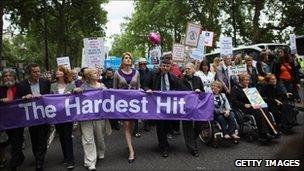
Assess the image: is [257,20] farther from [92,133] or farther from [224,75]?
[92,133]

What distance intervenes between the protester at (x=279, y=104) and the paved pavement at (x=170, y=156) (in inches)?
25.9

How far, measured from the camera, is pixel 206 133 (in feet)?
30.1

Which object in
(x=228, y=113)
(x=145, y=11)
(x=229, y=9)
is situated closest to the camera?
(x=228, y=113)

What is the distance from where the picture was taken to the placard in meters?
9.27

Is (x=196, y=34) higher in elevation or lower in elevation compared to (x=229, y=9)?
lower

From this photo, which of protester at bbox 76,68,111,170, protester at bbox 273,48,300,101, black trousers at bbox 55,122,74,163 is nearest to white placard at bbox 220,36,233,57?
protester at bbox 273,48,300,101

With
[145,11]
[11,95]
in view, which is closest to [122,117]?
[11,95]

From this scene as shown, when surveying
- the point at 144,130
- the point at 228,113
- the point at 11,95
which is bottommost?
the point at 144,130

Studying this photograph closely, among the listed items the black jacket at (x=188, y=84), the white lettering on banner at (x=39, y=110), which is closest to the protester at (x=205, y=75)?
the black jacket at (x=188, y=84)

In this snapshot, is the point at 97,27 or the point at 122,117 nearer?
the point at 122,117

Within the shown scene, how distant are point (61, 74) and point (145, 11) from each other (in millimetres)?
49284

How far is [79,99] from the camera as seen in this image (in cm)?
794

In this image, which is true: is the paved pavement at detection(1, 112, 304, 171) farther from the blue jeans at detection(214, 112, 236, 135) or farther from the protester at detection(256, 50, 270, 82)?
the protester at detection(256, 50, 270, 82)

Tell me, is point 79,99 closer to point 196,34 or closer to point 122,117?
point 122,117
